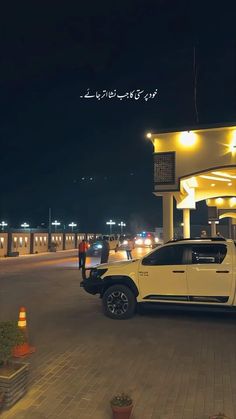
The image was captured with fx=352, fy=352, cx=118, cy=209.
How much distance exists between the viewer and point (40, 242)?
39938 mm

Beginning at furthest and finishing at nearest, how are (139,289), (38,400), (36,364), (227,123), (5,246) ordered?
(5,246) → (227,123) → (139,289) → (36,364) → (38,400)

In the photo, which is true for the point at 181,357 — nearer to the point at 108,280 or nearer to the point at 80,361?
the point at 80,361

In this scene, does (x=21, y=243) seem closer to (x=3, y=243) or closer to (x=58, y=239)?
(x=3, y=243)

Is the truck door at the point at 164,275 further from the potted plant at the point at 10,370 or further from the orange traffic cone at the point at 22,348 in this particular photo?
the potted plant at the point at 10,370

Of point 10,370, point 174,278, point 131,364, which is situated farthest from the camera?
point 174,278

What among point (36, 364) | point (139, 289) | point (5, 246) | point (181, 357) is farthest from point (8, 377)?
point (5, 246)

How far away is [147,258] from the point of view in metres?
8.80

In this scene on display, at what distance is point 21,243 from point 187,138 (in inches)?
1013

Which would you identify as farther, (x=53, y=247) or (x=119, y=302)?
(x=53, y=247)

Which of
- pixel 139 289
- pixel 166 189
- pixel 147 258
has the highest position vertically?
pixel 166 189

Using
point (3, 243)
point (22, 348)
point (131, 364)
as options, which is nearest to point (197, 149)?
point (131, 364)

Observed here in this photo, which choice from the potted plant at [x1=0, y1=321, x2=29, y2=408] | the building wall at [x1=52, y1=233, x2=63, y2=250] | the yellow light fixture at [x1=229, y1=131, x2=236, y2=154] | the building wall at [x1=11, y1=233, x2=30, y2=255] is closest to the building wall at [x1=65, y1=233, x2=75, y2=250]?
the building wall at [x1=52, y1=233, x2=63, y2=250]

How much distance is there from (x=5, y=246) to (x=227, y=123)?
25.1 m

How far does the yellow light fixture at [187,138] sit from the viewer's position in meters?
13.7
